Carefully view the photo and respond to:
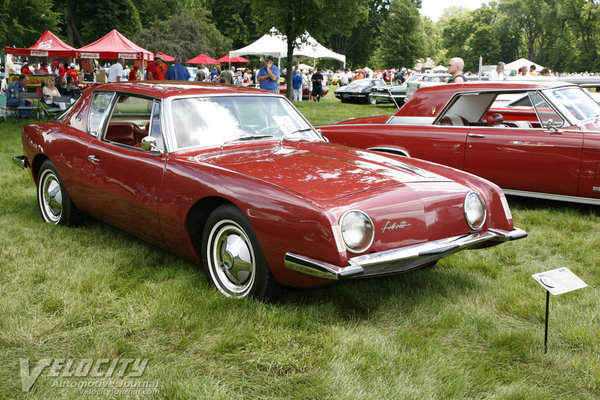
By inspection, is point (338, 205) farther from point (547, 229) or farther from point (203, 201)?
point (547, 229)

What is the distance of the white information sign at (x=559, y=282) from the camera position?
2.69m

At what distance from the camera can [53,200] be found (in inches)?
201

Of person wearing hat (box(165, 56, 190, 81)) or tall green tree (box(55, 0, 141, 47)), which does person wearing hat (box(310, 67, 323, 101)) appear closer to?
person wearing hat (box(165, 56, 190, 81))

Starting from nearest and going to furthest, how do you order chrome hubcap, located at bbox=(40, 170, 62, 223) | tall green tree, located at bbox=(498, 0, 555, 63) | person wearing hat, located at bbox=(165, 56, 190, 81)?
chrome hubcap, located at bbox=(40, 170, 62, 223)
person wearing hat, located at bbox=(165, 56, 190, 81)
tall green tree, located at bbox=(498, 0, 555, 63)

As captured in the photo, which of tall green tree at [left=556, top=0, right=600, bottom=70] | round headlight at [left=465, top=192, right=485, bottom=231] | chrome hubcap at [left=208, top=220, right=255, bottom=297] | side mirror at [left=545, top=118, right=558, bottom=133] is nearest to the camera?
chrome hubcap at [left=208, top=220, right=255, bottom=297]

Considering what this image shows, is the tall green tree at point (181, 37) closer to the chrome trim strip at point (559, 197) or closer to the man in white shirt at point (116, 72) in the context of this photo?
the man in white shirt at point (116, 72)

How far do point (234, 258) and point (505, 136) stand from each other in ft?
12.4

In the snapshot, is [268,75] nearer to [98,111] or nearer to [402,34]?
Answer: [98,111]

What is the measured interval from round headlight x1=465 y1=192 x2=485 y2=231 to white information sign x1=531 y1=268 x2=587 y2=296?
29.7 inches

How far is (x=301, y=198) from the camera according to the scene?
301 cm

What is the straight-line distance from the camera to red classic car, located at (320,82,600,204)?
18.4 ft

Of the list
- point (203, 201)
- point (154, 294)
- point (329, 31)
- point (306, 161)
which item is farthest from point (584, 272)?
point (329, 31)

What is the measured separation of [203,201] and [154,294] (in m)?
0.67

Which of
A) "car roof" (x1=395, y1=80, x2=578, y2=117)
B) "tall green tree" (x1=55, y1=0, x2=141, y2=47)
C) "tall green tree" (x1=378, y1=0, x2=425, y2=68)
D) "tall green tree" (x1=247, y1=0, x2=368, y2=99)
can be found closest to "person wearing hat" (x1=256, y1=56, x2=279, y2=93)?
"tall green tree" (x1=247, y1=0, x2=368, y2=99)
